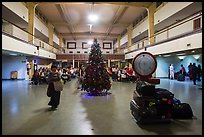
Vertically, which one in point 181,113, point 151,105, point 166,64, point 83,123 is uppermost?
point 166,64

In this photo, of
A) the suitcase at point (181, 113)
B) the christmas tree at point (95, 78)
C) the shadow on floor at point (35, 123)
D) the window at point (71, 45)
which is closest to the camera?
the shadow on floor at point (35, 123)

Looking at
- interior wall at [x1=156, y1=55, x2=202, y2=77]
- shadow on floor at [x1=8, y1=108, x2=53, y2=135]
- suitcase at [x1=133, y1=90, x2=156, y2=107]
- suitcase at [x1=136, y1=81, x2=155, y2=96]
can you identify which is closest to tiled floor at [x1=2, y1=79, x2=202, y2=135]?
shadow on floor at [x1=8, y1=108, x2=53, y2=135]

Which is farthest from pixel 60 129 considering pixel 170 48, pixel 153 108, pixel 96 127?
pixel 170 48

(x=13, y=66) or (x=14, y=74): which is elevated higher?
(x=13, y=66)

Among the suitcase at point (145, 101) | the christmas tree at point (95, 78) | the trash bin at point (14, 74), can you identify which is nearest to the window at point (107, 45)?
the trash bin at point (14, 74)

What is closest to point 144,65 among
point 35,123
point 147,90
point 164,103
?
point 147,90

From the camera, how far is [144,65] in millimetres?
4105

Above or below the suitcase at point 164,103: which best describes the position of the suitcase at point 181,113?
below

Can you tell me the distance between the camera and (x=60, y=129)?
3.59 meters

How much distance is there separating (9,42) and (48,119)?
21.6 feet

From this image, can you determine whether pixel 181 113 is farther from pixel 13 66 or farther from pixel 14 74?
pixel 13 66

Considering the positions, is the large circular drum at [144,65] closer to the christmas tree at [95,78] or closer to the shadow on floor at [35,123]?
the shadow on floor at [35,123]

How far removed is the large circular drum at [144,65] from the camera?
4.09 metres

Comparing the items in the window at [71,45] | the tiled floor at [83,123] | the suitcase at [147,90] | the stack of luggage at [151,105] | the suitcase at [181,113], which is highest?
the window at [71,45]
